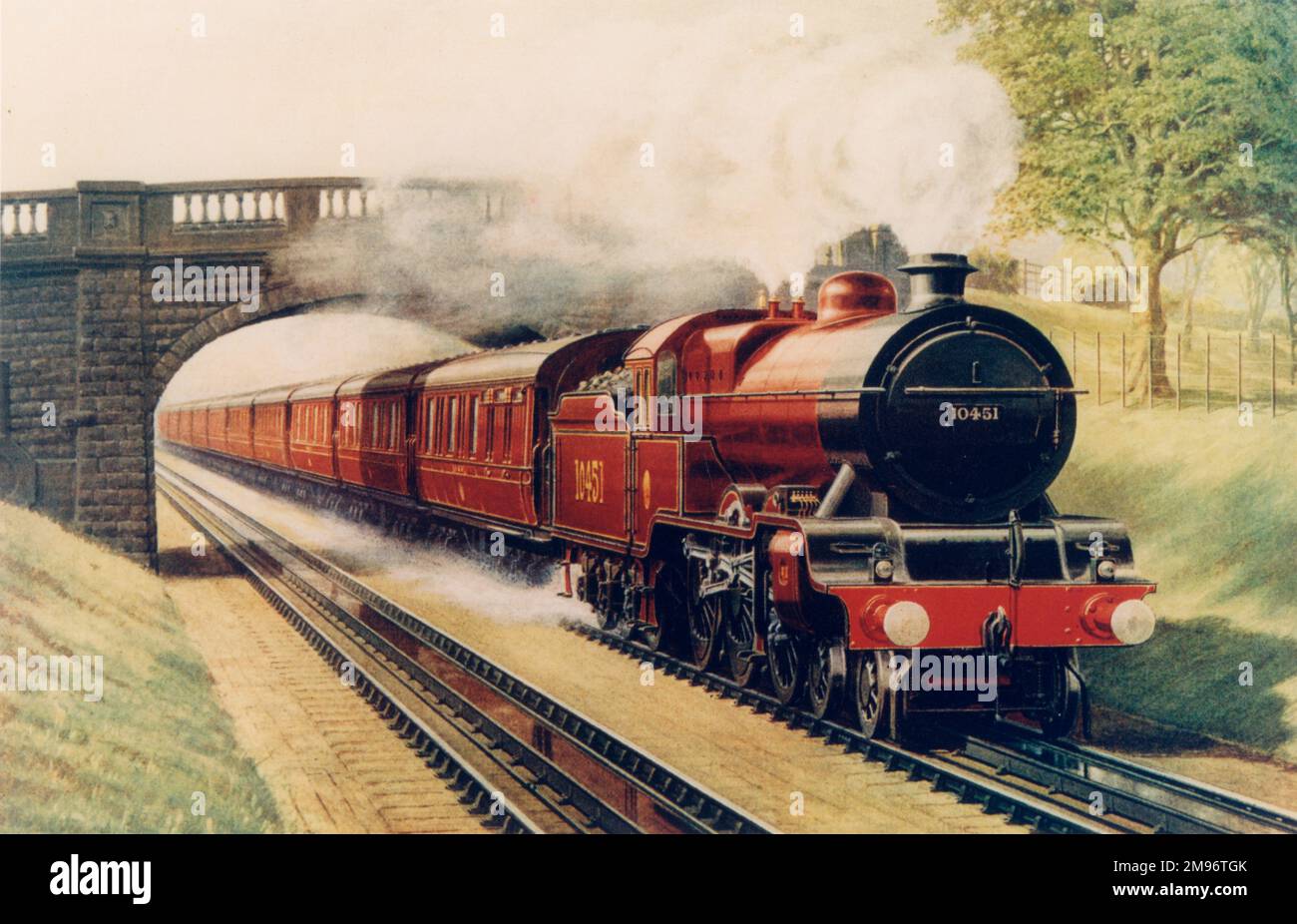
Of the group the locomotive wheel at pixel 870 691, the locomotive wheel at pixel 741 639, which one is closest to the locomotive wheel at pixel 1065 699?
the locomotive wheel at pixel 870 691

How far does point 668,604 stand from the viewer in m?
12.0

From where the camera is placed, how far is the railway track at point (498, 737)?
26.3 feet

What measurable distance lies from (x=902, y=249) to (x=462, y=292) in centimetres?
564

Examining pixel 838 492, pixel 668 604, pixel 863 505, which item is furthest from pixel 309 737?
pixel 863 505

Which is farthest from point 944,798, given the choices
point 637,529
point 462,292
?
point 462,292

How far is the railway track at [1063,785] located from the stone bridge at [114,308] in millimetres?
9016

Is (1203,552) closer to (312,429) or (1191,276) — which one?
(1191,276)

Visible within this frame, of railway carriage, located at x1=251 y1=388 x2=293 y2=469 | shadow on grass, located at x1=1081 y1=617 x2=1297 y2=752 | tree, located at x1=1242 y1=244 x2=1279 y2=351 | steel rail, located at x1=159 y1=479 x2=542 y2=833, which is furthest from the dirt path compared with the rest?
railway carriage, located at x1=251 y1=388 x2=293 y2=469

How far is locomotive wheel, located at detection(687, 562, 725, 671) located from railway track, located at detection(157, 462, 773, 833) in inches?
61.9

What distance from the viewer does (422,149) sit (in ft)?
43.1

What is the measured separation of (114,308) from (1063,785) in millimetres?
12656

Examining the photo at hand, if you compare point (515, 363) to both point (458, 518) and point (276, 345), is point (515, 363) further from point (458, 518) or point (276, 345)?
point (276, 345)

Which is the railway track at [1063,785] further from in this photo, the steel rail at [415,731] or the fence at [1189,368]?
the fence at [1189,368]

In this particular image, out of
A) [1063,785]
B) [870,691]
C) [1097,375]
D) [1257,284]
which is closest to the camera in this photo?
[1063,785]
